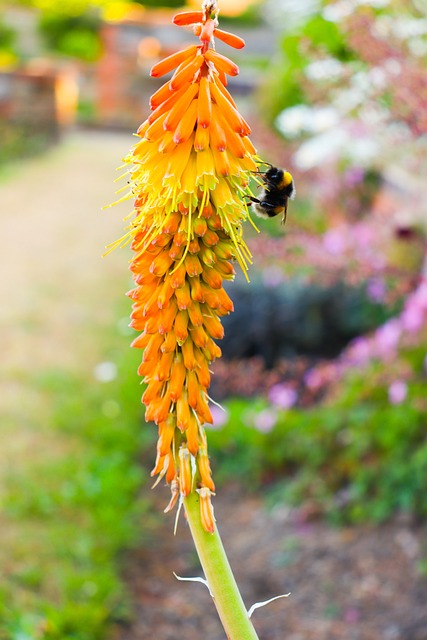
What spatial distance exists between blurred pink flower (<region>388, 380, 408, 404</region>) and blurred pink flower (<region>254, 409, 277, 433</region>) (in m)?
0.68

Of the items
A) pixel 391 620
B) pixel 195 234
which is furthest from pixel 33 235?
pixel 195 234

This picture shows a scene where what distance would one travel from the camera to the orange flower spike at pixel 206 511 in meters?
1.28

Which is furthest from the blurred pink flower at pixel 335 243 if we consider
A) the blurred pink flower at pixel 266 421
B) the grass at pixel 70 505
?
the grass at pixel 70 505

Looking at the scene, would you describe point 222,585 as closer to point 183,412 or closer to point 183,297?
point 183,412

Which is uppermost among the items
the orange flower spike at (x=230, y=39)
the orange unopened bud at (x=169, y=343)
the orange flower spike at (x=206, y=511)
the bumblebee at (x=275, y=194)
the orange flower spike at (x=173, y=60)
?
the bumblebee at (x=275, y=194)

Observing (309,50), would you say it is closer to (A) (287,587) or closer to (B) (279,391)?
(B) (279,391)

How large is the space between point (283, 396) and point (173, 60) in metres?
3.22

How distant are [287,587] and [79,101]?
13.5 m

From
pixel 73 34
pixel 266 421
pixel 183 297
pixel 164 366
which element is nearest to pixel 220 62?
pixel 183 297

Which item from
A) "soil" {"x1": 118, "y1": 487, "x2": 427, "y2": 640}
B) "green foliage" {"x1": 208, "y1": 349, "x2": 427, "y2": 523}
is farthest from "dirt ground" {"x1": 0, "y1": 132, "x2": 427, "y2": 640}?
"green foliage" {"x1": 208, "y1": 349, "x2": 427, "y2": 523}

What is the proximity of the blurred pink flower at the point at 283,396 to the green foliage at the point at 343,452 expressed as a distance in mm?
53

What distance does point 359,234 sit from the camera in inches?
172

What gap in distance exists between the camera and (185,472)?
1.33 metres

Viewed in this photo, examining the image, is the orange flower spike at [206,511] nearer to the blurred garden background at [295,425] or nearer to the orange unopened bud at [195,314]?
the orange unopened bud at [195,314]
